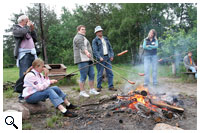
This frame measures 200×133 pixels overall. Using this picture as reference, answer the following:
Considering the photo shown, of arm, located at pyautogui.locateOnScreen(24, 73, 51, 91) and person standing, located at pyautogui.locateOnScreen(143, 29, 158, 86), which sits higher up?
person standing, located at pyautogui.locateOnScreen(143, 29, 158, 86)

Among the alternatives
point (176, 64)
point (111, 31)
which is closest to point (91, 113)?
point (176, 64)

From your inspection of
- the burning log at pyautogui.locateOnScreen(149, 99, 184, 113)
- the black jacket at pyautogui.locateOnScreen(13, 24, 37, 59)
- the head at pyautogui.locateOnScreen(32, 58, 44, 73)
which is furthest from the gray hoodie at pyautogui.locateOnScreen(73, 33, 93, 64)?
the burning log at pyautogui.locateOnScreen(149, 99, 184, 113)

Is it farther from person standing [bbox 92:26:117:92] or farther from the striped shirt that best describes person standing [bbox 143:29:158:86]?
the striped shirt

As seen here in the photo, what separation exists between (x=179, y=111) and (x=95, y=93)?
2366 millimetres

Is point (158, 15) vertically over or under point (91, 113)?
over

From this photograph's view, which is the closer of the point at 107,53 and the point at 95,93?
the point at 95,93

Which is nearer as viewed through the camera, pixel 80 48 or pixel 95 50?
pixel 80 48

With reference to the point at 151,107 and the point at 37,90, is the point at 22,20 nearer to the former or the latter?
the point at 37,90

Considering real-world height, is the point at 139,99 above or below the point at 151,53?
below

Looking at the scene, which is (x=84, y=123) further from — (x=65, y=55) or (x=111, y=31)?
(x=65, y=55)

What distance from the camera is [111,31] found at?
15664 mm

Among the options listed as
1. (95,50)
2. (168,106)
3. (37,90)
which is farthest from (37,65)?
(168,106)

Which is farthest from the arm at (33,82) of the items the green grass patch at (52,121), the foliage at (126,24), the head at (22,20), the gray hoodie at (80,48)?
the foliage at (126,24)

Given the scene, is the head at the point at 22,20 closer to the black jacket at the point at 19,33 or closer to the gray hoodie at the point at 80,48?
the black jacket at the point at 19,33
